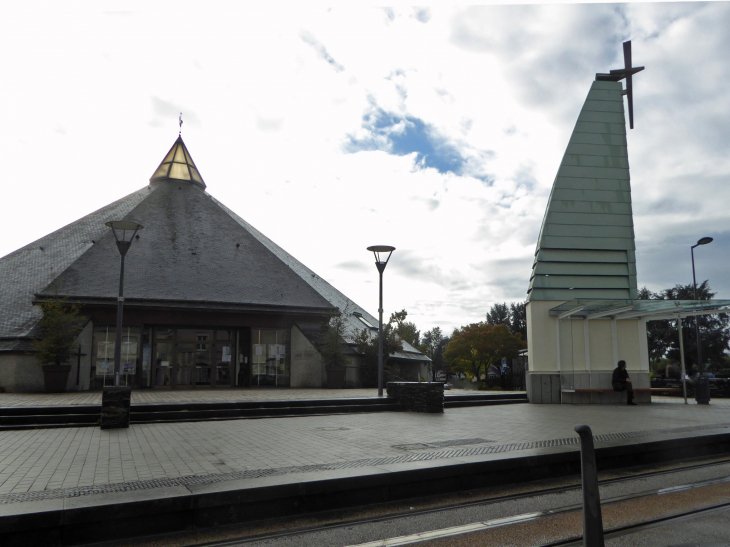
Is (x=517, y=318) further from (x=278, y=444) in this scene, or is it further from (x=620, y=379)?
(x=278, y=444)

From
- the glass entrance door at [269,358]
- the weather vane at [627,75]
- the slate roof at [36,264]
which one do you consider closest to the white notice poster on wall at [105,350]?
the slate roof at [36,264]

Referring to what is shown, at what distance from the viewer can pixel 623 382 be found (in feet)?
58.4

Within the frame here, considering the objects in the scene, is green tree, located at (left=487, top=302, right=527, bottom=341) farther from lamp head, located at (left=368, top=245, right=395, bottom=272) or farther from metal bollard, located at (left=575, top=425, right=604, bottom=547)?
metal bollard, located at (left=575, top=425, right=604, bottom=547)

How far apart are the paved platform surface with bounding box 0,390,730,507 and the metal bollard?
12.3 ft

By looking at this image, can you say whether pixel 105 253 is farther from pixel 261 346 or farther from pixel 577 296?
pixel 577 296

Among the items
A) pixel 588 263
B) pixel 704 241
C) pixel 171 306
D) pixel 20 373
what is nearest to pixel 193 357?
pixel 171 306

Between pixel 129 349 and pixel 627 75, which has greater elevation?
pixel 627 75

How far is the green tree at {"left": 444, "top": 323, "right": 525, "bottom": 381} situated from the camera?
57.8 meters

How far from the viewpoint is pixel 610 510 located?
5.86 metres

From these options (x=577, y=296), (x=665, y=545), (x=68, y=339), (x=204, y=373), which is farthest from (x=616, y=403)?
(x=68, y=339)

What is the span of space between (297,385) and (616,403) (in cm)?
1451

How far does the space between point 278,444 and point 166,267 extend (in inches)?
764

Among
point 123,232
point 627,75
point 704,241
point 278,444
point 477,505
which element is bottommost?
point 477,505

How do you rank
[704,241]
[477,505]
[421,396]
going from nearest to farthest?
[477,505] → [421,396] → [704,241]
